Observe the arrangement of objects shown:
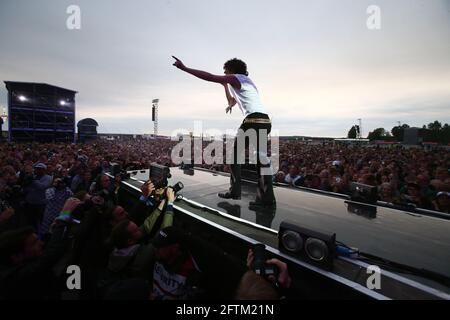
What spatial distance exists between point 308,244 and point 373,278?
1.65 ft

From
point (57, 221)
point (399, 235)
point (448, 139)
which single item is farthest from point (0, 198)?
point (448, 139)

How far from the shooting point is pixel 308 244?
192 centimetres

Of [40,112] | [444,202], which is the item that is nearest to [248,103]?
[444,202]

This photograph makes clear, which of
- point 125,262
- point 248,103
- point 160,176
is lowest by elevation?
point 125,262

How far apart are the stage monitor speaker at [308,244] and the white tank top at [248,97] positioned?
1847mm

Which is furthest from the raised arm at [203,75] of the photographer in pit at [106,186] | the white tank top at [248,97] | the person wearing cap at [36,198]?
the person wearing cap at [36,198]

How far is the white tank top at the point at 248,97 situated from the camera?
330cm

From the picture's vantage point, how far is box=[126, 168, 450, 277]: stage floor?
222 cm

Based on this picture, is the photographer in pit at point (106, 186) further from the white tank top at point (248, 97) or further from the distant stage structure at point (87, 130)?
the distant stage structure at point (87, 130)

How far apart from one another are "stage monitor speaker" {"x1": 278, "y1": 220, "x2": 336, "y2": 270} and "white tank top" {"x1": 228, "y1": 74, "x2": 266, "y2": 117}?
72.7 inches

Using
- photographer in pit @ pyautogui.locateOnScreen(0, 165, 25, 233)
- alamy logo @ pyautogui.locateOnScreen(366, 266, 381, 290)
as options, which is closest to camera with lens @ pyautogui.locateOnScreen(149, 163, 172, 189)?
alamy logo @ pyautogui.locateOnScreen(366, 266, 381, 290)

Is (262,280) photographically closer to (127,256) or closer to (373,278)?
(373,278)
